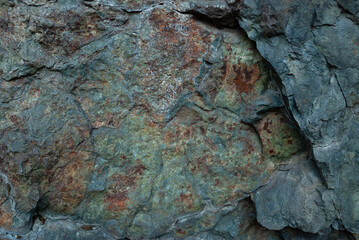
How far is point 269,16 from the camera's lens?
1.42 metres

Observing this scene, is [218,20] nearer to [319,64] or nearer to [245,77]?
[245,77]

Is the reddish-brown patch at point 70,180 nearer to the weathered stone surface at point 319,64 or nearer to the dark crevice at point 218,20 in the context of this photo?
the dark crevice at point 218,20

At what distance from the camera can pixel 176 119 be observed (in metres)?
1.55

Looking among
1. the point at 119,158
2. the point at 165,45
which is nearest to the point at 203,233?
the point at 119,158

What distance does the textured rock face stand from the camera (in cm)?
144

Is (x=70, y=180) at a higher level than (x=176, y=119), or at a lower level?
lower

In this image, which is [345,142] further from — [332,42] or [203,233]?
[203,233]

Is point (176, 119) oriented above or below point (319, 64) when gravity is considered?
below

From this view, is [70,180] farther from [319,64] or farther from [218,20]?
[319,64]

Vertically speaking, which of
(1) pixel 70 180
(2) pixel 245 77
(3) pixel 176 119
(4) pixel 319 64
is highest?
(4) pixel 319 64

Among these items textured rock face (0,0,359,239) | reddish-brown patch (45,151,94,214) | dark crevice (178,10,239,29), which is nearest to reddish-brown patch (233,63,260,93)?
textured rock face (0,0,359,239)

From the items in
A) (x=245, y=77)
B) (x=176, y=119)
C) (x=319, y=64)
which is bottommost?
(x=176, y=119)

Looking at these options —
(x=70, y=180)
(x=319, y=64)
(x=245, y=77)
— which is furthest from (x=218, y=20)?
(x=70, y=180)

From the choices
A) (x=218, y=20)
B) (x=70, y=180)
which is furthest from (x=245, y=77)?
(x=70, y=180)
